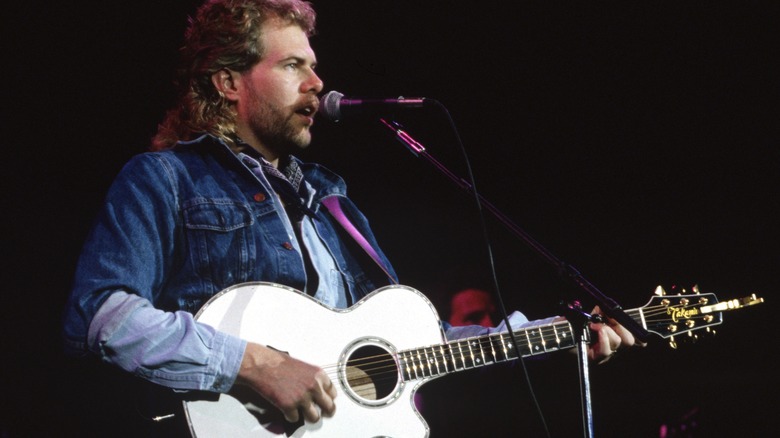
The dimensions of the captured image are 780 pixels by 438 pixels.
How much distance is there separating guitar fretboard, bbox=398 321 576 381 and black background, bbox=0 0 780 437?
1359 mm

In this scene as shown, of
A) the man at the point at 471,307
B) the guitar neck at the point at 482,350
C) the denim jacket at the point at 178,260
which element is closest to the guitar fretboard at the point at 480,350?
the guitar neck at the point at 482,350

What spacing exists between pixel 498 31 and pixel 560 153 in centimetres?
101

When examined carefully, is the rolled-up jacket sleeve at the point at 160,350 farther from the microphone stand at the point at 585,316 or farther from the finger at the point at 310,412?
the microphone stand at the point at 585,316

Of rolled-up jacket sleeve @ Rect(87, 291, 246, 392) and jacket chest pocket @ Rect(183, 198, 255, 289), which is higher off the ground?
jacket chest pocket @ Rect(183, 198, 255, 289)

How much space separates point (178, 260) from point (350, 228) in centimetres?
95

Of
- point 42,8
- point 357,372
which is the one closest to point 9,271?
point 42,8

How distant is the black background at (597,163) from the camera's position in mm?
3898

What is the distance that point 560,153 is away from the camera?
14.3 feet

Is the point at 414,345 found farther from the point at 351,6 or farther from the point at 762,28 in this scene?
the point at 762,28

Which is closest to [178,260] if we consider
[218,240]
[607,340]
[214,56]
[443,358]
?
[218,240]

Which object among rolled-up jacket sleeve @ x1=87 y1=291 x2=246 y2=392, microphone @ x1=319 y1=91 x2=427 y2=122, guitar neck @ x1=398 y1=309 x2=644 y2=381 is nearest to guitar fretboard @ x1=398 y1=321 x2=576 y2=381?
guitar neck @ x1=398 y1=309 x2=644 y2=381

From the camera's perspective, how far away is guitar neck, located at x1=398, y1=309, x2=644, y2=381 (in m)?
2.09

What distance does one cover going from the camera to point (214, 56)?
271 centimetres

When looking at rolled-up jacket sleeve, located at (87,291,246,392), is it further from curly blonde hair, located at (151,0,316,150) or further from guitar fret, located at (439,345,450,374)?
curly blonde hair, located at (151,0,316,150)
